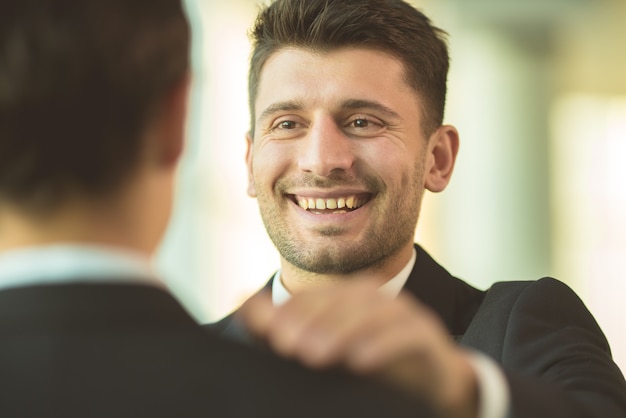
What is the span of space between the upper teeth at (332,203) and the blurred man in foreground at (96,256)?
1320mm

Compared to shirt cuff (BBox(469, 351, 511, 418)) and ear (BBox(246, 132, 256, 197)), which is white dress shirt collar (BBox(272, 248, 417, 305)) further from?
shirt cuff (BBox(469, 351, 511, 418))

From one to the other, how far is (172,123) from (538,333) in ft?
3.42

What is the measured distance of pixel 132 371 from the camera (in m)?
0.86

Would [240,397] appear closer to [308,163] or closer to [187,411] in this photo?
[187,411]

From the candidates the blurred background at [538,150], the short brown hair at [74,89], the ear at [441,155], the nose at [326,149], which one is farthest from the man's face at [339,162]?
the blurred background at [538,150]

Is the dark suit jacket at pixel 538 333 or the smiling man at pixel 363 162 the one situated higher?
the smiling man at pixel 363 162

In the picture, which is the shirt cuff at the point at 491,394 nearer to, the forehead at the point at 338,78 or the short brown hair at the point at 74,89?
the short brown hair at the point at 74,89

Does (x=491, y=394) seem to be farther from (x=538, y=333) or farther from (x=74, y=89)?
(x=538, y=333)

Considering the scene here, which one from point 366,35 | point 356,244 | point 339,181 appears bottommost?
point 356,244

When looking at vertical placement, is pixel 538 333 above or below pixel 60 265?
below

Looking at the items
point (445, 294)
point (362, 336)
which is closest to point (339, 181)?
point (445, 294)

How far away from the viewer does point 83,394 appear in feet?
2.78

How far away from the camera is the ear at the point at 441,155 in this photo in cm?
242

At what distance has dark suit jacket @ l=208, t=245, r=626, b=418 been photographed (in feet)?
4.63
